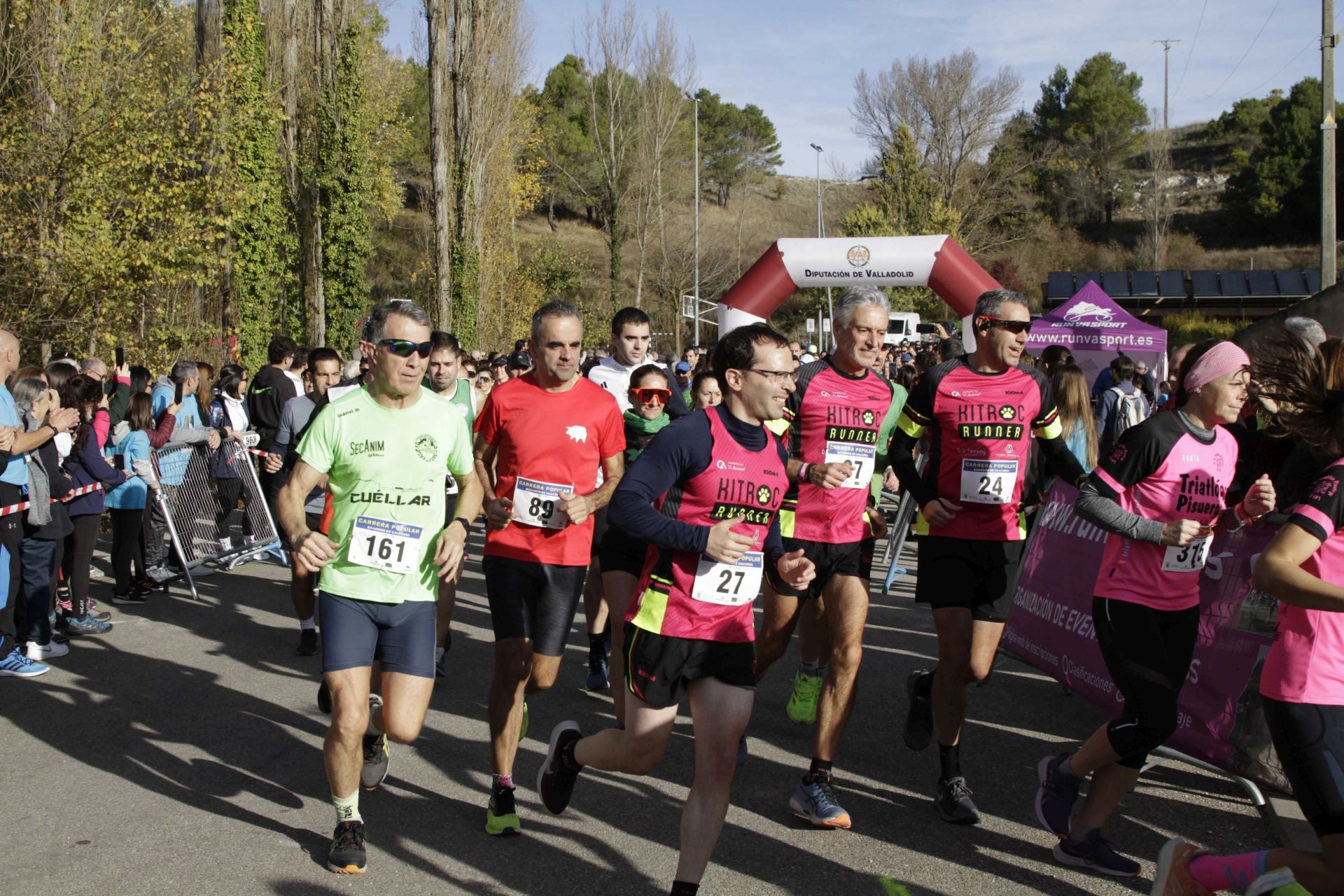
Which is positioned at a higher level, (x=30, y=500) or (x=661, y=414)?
(x=661, y=414)

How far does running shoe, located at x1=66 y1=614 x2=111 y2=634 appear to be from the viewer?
8.04 metres

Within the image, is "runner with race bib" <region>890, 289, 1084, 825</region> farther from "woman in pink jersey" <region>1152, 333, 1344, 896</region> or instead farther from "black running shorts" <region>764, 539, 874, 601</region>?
"woman in pink jersey" <region>1152, 333, 1344, 896</region>

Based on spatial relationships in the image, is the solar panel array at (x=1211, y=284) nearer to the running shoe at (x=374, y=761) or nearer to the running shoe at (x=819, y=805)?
the running shoe at (x=819, y=805)

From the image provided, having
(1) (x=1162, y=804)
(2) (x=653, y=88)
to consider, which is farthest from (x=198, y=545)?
(2) (x=653, y=88)

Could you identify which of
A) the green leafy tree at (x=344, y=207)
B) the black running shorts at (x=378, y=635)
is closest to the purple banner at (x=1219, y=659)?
the black running shorts at (x=378, y=635)

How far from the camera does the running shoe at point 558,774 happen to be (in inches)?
167

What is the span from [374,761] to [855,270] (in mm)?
13210

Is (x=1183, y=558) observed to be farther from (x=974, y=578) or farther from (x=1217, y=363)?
(x=974, y=578)

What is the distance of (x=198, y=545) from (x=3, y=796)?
535 cm

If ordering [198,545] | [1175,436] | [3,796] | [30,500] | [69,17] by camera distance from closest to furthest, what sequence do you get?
[1175,436] < [3,796] < [30,500] < [198,545] < [69,17]

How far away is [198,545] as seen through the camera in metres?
10.1

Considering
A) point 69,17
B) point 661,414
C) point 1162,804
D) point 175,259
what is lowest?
point 1162,804

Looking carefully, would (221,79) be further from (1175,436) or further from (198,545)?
(1175,436)

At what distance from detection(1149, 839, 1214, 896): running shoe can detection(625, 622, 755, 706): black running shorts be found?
1.34 meters
